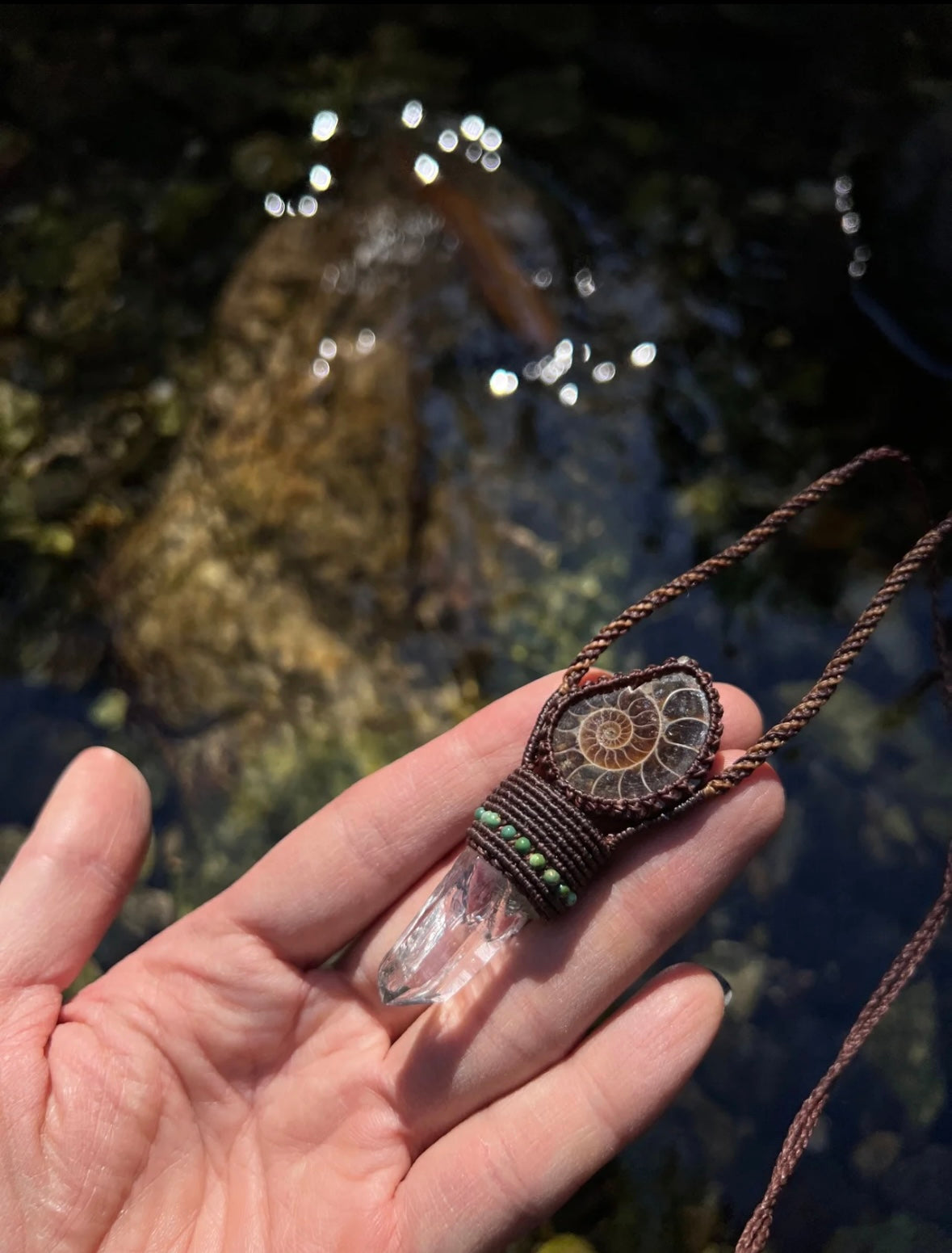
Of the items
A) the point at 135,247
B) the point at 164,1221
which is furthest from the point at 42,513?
the point at 164,1221

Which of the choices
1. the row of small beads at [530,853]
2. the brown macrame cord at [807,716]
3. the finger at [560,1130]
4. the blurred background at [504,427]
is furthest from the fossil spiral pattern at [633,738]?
the blurred background at [504,427]

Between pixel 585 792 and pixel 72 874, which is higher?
pixel 72 874

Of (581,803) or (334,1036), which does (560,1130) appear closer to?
(334,1036)

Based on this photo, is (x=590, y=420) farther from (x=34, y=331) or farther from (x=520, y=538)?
(x=34, y=331)

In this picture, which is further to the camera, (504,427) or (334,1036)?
(504,427)

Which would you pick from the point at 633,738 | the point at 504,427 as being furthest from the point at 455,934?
the point at 504,427

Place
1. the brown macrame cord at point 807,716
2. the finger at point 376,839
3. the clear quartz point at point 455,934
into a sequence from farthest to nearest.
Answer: the finger at point 376,839, the brown macrame cord at point 807,716, the clear quartz point at point 455,934

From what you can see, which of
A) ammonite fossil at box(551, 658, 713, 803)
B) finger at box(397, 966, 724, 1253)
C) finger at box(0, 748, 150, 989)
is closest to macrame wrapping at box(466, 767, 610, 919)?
ammonite fossil at box(551, 658, 713, 803)

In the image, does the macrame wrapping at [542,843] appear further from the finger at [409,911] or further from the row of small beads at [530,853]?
the finger at [409,911]
